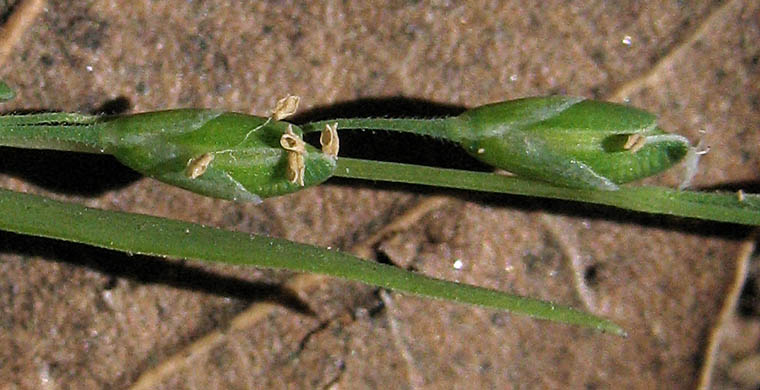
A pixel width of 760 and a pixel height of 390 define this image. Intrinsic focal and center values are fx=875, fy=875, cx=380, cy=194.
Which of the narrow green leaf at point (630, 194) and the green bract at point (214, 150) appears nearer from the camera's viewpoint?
the green bract at point (214, 150)

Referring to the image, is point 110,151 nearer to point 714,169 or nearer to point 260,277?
point 260,277

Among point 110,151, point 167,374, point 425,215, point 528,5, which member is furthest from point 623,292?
point 110,151

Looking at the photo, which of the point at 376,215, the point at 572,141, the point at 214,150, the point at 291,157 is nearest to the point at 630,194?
the point at 572,141

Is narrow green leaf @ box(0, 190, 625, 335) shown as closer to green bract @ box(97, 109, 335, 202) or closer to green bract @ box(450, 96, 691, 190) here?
green bract @ box(97, 109, 335, 202)

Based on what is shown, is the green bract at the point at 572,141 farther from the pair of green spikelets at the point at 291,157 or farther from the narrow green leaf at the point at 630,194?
the narrow green leaf at the point at 630,194

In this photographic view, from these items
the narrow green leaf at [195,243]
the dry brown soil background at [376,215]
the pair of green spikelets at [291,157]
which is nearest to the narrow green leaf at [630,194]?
the pair of green spikelets at [291,157]

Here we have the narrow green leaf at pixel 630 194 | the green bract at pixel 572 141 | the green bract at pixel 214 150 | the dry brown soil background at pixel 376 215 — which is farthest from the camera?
the dry brown soil background at pixel 376 215
